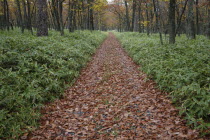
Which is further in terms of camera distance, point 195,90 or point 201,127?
point 195,90

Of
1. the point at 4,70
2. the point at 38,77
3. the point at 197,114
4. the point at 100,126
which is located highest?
the point at 4,70

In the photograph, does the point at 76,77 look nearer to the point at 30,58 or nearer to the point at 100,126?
the point at 30,58

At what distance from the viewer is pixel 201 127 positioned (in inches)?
132

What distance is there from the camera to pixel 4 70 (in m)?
5.06

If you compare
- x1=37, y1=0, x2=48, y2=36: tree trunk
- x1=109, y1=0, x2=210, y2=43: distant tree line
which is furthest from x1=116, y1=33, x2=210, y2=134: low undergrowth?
x1=37, y1=0, x2=48, y2=36: tree trunk

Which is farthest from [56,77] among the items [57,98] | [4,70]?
[4,70]

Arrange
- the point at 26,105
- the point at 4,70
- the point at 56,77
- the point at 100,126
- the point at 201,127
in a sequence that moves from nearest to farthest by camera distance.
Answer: the point at 201,127 → the point at 100,126 → the point at 26,105 → the point at 4,70 → the point at 56,77

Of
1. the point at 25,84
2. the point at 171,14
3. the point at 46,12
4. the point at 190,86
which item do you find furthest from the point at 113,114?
the point at 46,12

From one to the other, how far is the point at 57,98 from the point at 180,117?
388 cm

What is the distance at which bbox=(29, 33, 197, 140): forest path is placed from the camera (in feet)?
11.7

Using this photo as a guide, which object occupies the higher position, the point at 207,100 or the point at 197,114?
the point at 207,100

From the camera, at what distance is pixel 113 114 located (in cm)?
444

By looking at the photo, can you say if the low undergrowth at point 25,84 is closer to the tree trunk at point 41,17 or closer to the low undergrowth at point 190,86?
the low undergrowth at point 190,86

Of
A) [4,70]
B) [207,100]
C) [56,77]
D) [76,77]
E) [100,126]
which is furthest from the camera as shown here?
[76,77]
